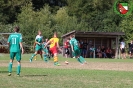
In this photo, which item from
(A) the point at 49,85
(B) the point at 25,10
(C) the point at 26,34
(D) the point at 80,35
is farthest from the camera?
(B) the point at 25,10

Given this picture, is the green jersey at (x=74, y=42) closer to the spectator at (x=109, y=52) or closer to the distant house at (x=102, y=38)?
the distant house at (x=102, y=38)

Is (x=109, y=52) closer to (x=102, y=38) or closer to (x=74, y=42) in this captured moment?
(x=102, y=38)

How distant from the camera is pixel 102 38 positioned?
48.1 m

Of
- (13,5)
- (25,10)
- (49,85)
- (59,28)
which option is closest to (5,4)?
(13,5)

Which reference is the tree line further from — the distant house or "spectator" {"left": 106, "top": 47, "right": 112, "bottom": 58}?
"spectator" {"left": 106, "top": 47, "right": 112, "bottom": 58}

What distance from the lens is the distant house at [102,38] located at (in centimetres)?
4606

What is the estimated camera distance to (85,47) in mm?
46281

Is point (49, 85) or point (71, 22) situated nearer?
point (49, 85)

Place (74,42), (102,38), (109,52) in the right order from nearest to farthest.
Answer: (74,42), (109,52), (102,38)

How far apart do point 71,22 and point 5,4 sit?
23.6 metres

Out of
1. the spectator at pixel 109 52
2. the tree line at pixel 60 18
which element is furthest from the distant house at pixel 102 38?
the tree line at pixel 60 18

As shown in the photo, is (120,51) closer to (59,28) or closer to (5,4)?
(59,28)

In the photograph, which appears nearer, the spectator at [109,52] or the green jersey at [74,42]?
the green jersey at [74,42]

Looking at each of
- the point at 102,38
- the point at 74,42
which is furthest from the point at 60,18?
the point at 74,42
